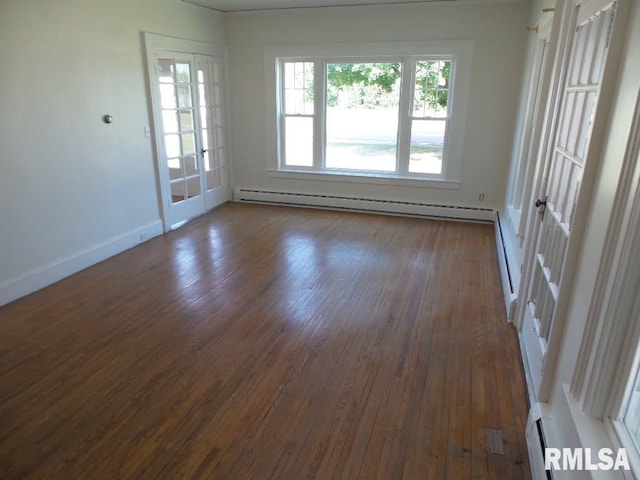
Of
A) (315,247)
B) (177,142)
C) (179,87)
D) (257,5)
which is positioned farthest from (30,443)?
(257,5)

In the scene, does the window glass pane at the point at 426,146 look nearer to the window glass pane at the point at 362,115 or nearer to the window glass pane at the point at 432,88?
the window glass pane at the point at 432,88

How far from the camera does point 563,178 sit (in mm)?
2359

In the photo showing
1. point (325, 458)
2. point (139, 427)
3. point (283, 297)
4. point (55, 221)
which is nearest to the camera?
point (325, 458)

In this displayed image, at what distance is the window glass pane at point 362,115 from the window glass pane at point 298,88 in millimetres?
280

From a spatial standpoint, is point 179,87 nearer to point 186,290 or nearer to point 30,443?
point 186,290

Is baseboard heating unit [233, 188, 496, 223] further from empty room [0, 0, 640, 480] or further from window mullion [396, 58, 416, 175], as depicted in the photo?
window mullion [396, 58, 416, 175]

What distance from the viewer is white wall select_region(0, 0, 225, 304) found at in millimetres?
3490

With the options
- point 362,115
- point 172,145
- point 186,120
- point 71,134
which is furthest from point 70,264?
point 362,115

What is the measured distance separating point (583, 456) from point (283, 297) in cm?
253

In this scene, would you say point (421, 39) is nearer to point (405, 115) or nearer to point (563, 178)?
point (405, 115)

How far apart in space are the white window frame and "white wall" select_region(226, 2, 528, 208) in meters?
0.08

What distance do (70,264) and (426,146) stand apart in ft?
14.7

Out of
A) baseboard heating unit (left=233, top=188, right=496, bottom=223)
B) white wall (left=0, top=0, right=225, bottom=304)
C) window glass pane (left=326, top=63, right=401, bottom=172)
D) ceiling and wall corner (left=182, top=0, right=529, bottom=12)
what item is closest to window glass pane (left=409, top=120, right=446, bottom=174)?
window glass pane (left=326, top=63, right=401, bottom=172)

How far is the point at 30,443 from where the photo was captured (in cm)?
214
